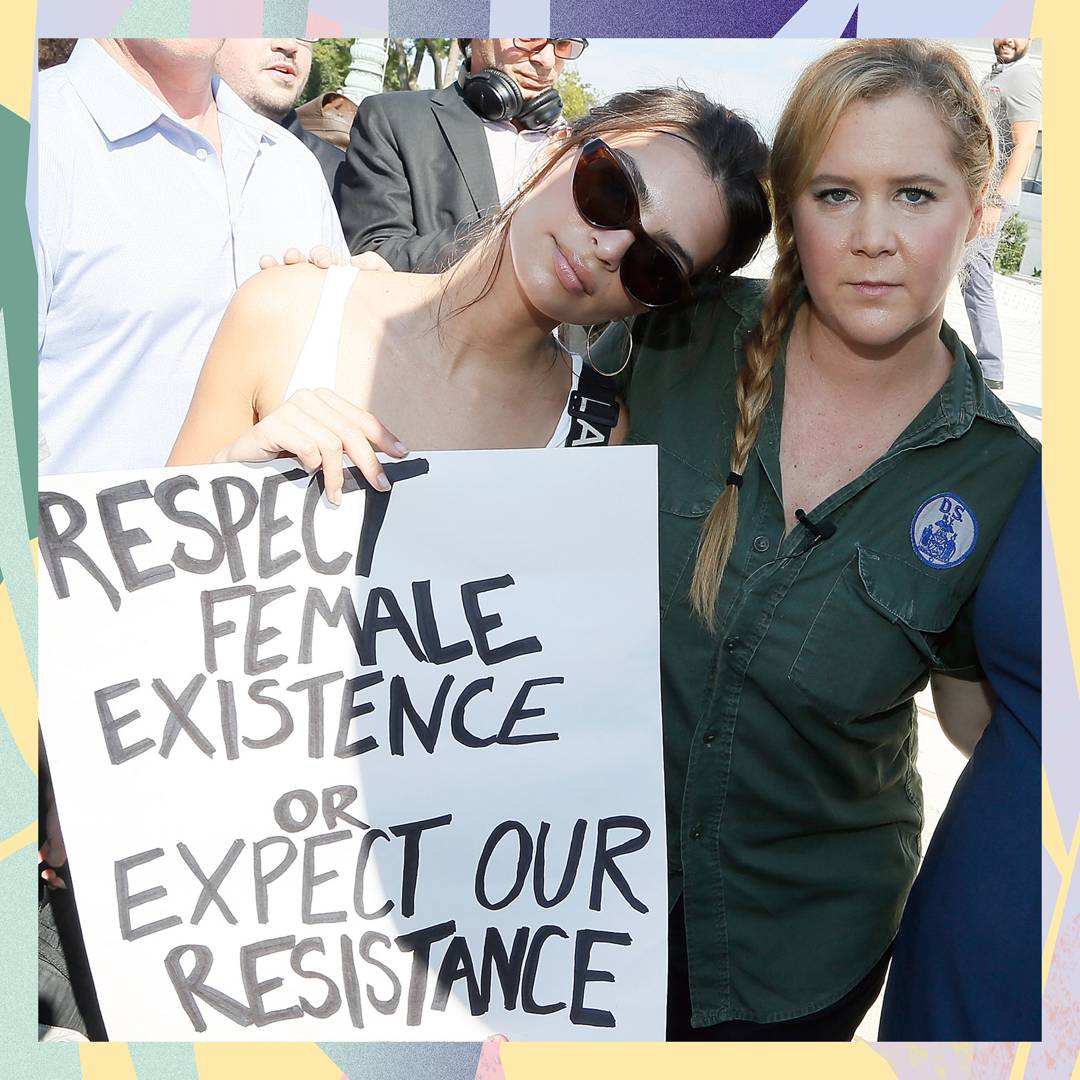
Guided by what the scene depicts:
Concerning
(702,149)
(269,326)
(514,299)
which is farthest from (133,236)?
(702,149)

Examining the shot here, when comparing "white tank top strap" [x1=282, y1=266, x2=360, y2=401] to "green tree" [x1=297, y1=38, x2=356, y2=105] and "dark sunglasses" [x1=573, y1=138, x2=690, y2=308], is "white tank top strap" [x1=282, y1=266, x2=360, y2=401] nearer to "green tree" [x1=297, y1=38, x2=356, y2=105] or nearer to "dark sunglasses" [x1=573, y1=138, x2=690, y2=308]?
"dark sunglasses" [x1=573, y1=138, x2=690, y2=308]

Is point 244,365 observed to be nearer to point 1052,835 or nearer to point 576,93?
point 576,93

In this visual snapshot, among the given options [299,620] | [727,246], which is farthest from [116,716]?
[727,246]

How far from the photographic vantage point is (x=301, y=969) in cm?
150

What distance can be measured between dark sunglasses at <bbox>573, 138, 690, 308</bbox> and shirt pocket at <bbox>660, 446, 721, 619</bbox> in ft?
1.01

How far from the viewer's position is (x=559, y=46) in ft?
6.05

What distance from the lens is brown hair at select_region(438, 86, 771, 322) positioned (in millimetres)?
1569

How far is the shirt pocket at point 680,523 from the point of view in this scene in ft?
5.30

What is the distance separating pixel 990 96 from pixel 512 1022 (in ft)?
5.43

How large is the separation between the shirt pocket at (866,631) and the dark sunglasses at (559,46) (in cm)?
105

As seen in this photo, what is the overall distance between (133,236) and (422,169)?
2.14ft

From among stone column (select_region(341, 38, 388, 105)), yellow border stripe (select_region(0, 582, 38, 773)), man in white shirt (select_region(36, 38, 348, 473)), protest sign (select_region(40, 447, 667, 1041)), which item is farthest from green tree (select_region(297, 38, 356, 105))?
yellow border stripe (select_region(0, 582, 38, 773))

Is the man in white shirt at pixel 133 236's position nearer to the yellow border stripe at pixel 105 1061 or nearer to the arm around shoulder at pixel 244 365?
the arm around shoulder at pixel 244 365

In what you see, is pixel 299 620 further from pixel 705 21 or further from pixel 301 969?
pixel 705 21
